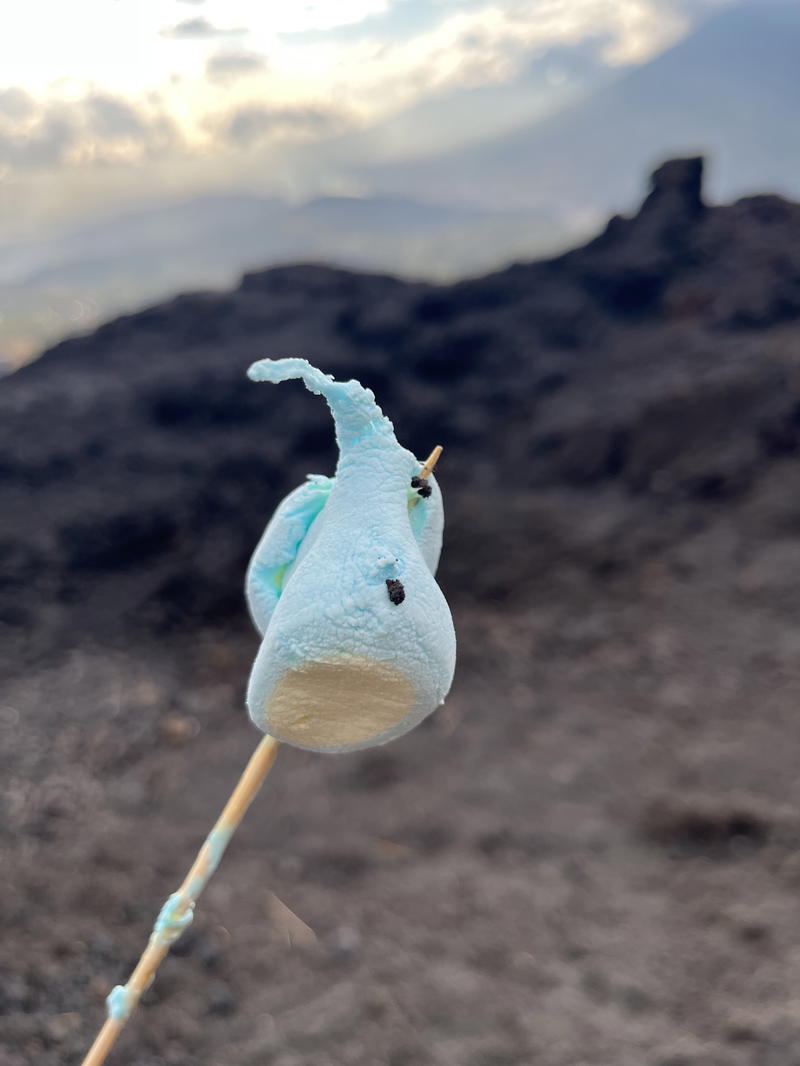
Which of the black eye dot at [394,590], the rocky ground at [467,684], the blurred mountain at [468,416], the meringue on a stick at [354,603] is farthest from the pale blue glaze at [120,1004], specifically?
the blurred mountain at [468,416]

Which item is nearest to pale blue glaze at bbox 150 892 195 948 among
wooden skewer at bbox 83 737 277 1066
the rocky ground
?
wooden skewer at bbox 83 737 277 1066

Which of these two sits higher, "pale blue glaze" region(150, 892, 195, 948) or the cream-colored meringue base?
the cream-colored meringue base

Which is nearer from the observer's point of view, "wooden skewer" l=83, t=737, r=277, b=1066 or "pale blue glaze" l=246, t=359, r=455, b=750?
"pale blue glaze" l=246, t=359, r=455, b=750

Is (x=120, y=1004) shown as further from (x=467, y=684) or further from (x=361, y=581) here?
(x=467, y=684)

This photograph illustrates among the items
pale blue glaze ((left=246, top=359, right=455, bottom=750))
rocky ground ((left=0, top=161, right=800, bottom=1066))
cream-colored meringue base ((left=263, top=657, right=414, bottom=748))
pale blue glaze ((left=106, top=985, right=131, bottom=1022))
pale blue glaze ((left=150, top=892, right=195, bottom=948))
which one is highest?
pale blue glaze ((left=246, top=359, right=455, bottom=750))

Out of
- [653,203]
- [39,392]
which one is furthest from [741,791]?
[653,203]

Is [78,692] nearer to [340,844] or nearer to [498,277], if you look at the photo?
[340,844]

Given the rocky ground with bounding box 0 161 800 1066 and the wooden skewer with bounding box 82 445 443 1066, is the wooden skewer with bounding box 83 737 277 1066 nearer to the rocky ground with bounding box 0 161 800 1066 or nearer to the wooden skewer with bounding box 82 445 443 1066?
the wooden skewer with bounding box 82 445 443 1066
